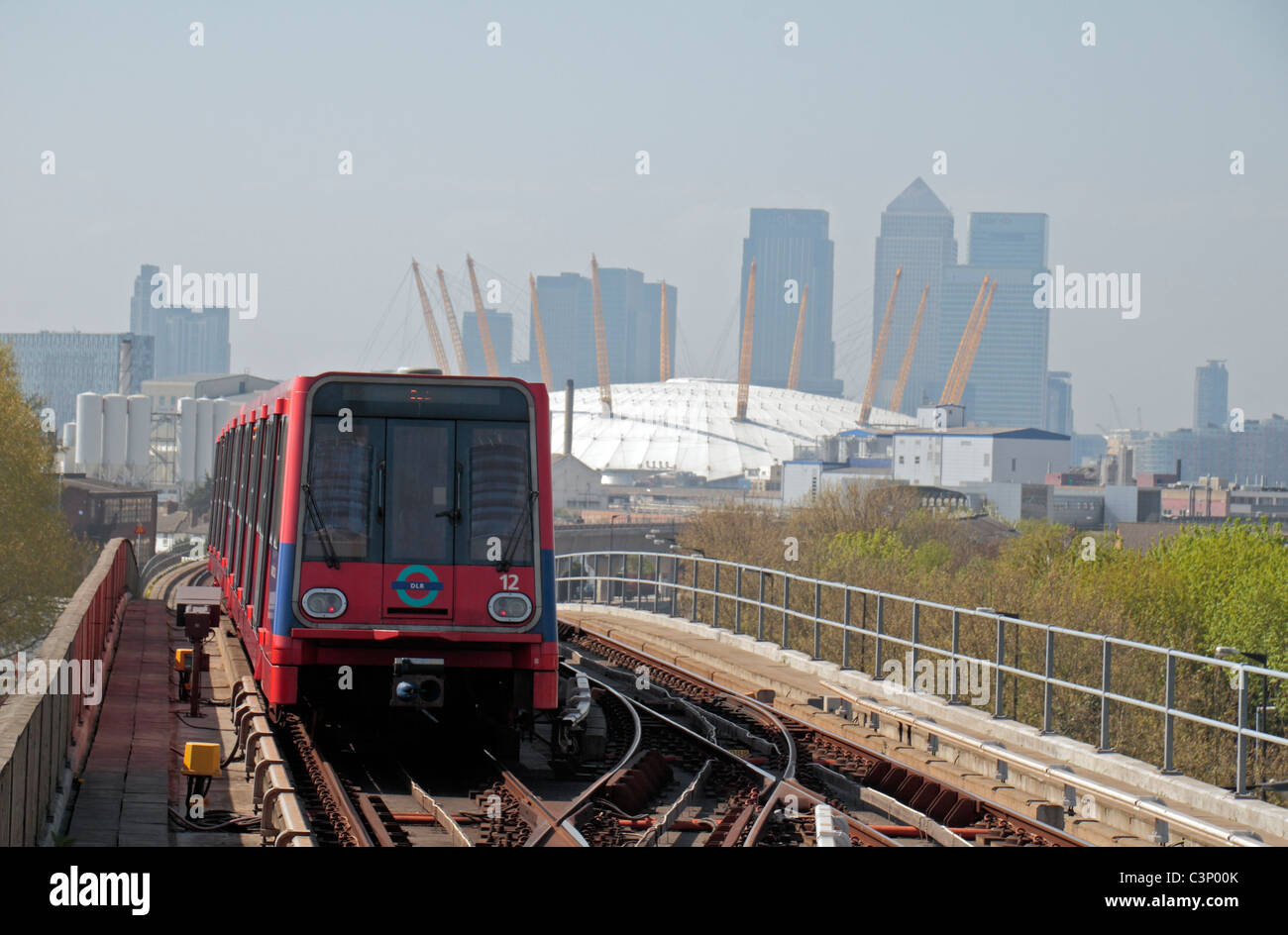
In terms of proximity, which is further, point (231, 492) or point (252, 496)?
point (231, 492)

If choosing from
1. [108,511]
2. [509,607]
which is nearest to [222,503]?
[509,607]

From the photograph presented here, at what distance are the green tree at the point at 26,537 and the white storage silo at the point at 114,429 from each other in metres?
34.9

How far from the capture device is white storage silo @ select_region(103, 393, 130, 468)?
83500mm

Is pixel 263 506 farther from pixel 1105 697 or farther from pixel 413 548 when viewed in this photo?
pixel 1105 697

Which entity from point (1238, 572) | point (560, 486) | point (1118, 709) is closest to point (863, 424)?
point (560, 486)

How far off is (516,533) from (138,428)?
77.9 metres

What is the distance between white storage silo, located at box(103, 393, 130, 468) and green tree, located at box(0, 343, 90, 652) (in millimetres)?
34909

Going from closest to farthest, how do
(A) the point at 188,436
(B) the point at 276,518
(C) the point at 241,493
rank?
(B) the point at 276,518 < (C) the point at 241,493 < (A) the point at 188,436

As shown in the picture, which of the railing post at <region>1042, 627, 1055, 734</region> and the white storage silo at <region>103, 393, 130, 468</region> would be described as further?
the white storage silo at <region>103, 393, 130, 468</region>

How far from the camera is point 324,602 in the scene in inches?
450

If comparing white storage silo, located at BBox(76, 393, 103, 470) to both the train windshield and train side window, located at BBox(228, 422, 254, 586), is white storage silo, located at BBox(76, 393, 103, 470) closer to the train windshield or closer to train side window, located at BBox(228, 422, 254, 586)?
train side window, located at BBox(228, 422, 254, 586)

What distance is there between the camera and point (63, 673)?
34.3 feet

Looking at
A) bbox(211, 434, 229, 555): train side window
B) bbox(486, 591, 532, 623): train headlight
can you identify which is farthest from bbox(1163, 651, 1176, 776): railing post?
bbox(211, 434, 229, 555): train side window

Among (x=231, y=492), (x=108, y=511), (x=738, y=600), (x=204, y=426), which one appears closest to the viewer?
(x=231, y=492)
